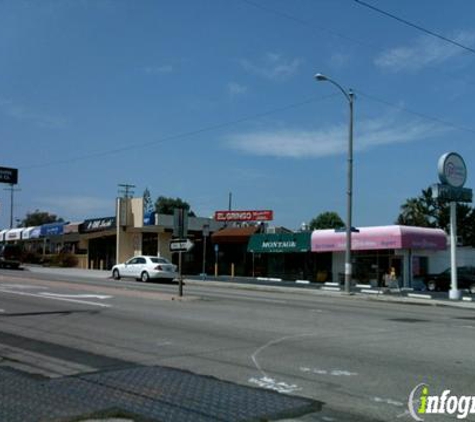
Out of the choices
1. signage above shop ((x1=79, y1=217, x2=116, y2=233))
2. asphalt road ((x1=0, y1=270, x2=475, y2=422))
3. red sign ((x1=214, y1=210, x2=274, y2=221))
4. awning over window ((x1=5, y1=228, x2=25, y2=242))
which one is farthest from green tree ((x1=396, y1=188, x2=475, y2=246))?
asphalt road ((x1=0, y1=270, x2=475, y2=422))

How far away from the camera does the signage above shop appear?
54.0 metres

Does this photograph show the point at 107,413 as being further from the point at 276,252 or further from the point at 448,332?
the point at 276,252

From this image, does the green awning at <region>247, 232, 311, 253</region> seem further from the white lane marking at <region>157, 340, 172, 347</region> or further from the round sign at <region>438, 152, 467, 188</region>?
the white lane marking at <region>157, 340, 172, 347</region>

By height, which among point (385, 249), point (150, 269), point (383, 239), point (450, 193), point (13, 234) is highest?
point (450, 193)

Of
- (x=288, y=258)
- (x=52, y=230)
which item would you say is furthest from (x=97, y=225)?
→ (x=288, y=258)

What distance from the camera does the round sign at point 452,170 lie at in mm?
32562

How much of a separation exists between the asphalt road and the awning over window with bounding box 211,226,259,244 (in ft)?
102

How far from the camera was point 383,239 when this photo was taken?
1582 inches

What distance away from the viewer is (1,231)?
81.0 metres

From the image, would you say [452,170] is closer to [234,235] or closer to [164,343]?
[234,235]

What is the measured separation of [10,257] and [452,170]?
36.9 m

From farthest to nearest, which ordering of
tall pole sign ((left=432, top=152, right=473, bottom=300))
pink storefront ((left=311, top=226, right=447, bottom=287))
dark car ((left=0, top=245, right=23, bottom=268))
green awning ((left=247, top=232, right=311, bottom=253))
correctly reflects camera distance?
dark car ((left=0, top=245, right=23, bottom=268)) → green awning ((left=247, top=232, right=311, bottom=253)) → pink storefront ((left=311, top=226, right=447, bottom=287)) → tall pole sign ((left=432, top=152, right=473, bottom=300))

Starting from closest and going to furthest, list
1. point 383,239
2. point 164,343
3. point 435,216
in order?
point 164,343, point 383,239, point 435,216

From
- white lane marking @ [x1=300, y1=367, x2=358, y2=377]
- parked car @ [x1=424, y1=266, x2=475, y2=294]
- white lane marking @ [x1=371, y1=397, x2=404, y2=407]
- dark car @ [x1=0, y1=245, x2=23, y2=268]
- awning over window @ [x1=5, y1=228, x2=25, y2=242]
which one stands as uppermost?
awning over window @ [x1=5, y1=228, x2=25, y2=242]
